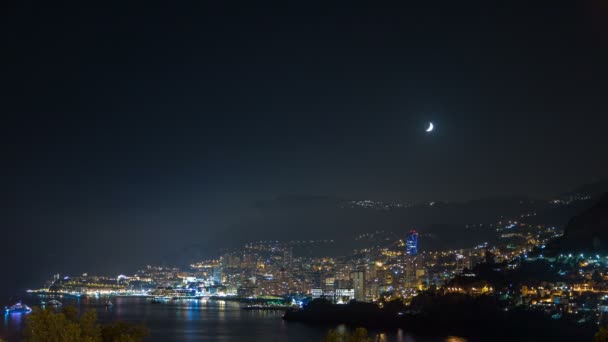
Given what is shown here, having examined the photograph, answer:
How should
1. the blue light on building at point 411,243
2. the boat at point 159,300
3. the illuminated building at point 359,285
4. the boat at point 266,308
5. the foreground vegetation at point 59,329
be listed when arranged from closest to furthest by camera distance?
1. the foreground vegetation at point 59,329
2. the illuminated building at point 359,285
3. the boat at point 266,308
4. the blue light on building at point 411,243
5. the boat at point 159,300

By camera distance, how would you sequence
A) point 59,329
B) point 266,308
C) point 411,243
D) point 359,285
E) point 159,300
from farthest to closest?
1. point 159,300
2. point 411,243
3. point 266,308
4. point 359,285
5. point 59,329

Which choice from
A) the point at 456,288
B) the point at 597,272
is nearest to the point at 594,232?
the point at 597,272

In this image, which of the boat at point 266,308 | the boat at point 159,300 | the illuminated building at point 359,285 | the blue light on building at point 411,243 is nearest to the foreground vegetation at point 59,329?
the illuminated building at point 359,285

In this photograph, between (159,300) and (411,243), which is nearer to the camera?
(411,243)

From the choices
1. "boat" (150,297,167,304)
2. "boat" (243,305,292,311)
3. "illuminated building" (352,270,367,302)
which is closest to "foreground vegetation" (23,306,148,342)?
"illuminated building" (352,270,367,302)

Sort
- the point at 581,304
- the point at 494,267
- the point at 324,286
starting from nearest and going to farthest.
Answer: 1. the point at 581,304
2. the point at 494,267
3. the point at 324,286

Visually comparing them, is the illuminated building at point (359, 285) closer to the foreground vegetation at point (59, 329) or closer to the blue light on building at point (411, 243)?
the blue light on building at point (411, 243)

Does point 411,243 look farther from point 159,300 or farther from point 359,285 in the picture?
point 159,300

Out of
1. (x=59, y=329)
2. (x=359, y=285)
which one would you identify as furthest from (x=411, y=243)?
(x=59, y=329)

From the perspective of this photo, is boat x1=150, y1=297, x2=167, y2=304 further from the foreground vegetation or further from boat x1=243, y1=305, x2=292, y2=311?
the foreground vegetation

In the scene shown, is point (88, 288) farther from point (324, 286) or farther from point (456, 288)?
point (456, 288)

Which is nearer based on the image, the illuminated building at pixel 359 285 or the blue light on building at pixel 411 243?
the illuminated building at pixel 359 285
